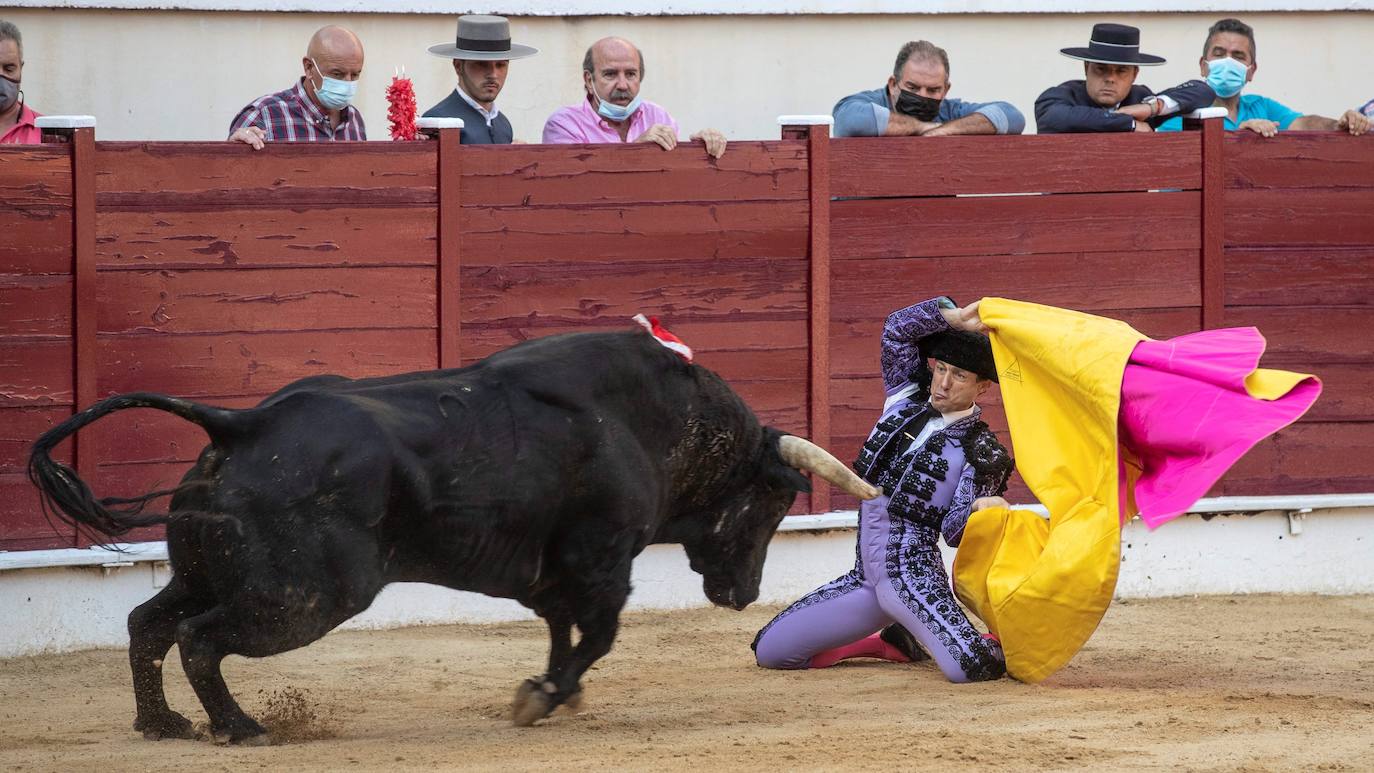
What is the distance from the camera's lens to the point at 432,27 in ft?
25.8

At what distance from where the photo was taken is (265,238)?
5969mm

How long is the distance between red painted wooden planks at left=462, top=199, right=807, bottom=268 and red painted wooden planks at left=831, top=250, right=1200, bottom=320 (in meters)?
0.28

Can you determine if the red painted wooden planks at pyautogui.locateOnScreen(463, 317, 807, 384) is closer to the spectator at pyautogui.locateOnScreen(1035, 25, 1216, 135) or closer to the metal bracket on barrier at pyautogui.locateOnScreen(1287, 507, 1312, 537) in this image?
the spectator at pyautogui.locateOnScreen(1035, 25, 1216, 135)

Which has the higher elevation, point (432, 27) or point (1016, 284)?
point (432, 27)

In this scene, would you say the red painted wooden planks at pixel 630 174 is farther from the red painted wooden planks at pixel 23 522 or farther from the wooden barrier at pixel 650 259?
the red painted wooden planks at pixel 23 522

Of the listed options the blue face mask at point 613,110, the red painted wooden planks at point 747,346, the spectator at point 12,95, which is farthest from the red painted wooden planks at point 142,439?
the blue face mask at point 613,110

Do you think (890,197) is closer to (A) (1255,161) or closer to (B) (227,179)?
(A) (1255,161)

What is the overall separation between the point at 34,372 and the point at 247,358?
2.22 ft

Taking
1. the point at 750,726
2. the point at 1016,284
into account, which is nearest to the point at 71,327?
the point at 750,726

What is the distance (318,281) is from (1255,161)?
3604 mm

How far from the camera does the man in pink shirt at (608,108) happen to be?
6.47m

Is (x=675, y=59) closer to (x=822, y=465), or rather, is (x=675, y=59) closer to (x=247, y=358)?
(x=247, y=358)

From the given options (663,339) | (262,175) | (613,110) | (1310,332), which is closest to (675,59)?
(613,110)

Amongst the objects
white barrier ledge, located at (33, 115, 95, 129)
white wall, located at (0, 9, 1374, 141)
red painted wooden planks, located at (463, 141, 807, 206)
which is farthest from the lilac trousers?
white wall, located at (0, 9, 1374, 141)
